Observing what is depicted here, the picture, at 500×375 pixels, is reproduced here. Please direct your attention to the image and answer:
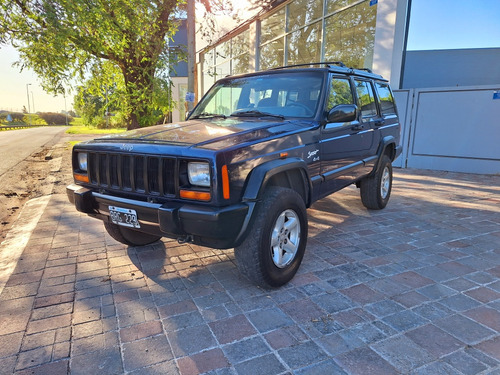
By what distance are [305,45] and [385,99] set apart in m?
7.13

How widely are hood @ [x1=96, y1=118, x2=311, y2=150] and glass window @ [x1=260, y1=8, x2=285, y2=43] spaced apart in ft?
35.4

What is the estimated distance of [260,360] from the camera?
2.00 m

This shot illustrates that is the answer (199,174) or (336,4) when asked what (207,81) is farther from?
(199,174)

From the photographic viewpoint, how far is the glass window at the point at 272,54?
12859mm

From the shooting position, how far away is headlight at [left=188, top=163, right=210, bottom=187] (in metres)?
2.35

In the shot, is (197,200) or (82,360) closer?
(82,360)

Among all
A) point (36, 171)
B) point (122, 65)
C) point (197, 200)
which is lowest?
point (36, 171)

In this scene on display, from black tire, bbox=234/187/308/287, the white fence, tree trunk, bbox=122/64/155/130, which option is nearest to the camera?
black tire, bbox=234/187/308/287

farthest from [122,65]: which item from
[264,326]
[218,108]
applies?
[264,326]

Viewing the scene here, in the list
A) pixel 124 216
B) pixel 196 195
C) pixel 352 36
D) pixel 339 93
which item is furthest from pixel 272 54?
pixel 196 195

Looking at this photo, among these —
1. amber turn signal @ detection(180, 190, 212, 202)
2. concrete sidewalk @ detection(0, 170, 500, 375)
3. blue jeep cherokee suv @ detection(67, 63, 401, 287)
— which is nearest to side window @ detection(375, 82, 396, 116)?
blue jeep cherokee suv @ detection(67, 63, 401, 287)

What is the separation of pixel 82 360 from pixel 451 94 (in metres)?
9.55

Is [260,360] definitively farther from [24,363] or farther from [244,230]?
[24,363]

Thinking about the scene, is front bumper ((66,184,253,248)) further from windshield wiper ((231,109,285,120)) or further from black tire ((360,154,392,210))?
black tire ((360,154,392,210))
